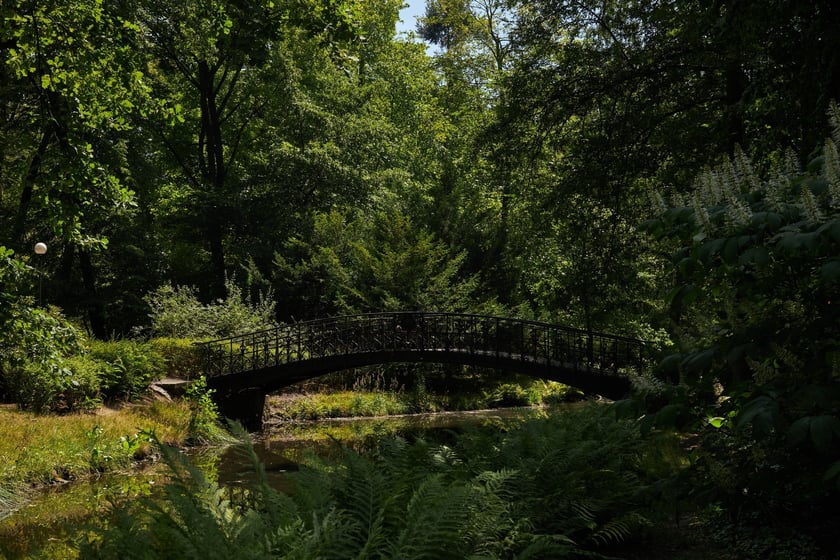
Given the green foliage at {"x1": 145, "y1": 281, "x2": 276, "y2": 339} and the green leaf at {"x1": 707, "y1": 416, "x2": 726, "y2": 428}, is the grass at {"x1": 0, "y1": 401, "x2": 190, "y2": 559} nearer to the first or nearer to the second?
the green foliage at {"x1": 145, "y1": 281, "x2": 276, "y2": 339}

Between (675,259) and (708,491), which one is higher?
(675,259)

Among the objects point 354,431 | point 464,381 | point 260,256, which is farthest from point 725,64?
point 260,256

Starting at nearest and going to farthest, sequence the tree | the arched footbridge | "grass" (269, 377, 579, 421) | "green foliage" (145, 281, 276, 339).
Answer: the tree < the arched footbridge < "grass" (269, 377, 579, 421) < "green foliage" (145, 281, 276, 339)

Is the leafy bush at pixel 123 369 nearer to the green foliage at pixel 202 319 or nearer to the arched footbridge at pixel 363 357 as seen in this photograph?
the arched footbridge at pixel 363 357

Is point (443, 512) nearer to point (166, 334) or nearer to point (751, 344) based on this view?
point (751, 344)

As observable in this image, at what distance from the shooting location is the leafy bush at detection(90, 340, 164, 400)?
1438 cm

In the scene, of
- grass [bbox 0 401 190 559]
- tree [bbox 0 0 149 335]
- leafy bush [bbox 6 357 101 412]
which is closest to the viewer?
grass [bbox 0 401 190 559]

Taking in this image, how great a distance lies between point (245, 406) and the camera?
667 inches

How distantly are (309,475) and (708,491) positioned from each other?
227cm

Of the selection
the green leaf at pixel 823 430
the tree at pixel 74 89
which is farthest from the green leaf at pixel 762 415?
the tree at pixel 74 89

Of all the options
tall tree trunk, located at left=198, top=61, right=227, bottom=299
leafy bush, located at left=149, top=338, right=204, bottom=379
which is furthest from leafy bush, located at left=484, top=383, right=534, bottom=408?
tall tree trunk, located at left=198, top=61, right=227, bottom=299

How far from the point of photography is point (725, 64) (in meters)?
9.62

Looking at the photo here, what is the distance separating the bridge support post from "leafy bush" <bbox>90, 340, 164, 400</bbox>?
192cm

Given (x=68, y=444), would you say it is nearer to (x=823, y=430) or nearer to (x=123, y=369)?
(x=123, y=369)
